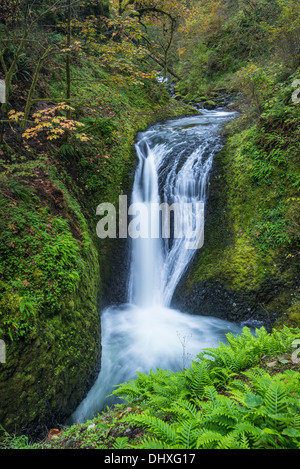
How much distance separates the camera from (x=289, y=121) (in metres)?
7.27

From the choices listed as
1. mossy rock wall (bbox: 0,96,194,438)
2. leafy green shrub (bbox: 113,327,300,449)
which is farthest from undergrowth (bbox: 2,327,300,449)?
mossy rock wall (bbox: 0,96,194,438)

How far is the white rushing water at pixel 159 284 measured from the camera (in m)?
5.77

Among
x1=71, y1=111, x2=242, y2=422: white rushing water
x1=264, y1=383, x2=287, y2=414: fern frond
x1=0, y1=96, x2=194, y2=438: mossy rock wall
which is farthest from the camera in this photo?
x1=71, y1=111, x2=242, y2=422: white rushing water

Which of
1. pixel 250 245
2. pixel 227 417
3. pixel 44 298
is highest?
pixel 250 245

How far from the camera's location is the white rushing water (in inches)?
227

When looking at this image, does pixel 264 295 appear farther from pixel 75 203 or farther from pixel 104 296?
pixel 75 203

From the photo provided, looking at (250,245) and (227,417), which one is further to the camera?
(250,245)

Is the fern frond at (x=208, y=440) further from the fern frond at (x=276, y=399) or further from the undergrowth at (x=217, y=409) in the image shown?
the fern frond at (x=276, y=399)

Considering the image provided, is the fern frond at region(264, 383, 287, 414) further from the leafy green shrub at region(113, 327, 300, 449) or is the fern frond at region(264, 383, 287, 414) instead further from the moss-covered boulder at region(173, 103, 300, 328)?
the moss-covered boulder at region(173, 103, 300, 328)

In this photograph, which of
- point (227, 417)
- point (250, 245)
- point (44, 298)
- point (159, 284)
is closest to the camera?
point (227, 417)

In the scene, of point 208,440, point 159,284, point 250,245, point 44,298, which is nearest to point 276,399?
point 208,440

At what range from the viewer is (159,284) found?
27.1 feet

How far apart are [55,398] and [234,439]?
3.22 metres

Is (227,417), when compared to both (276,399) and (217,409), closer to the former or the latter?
(217,409)
